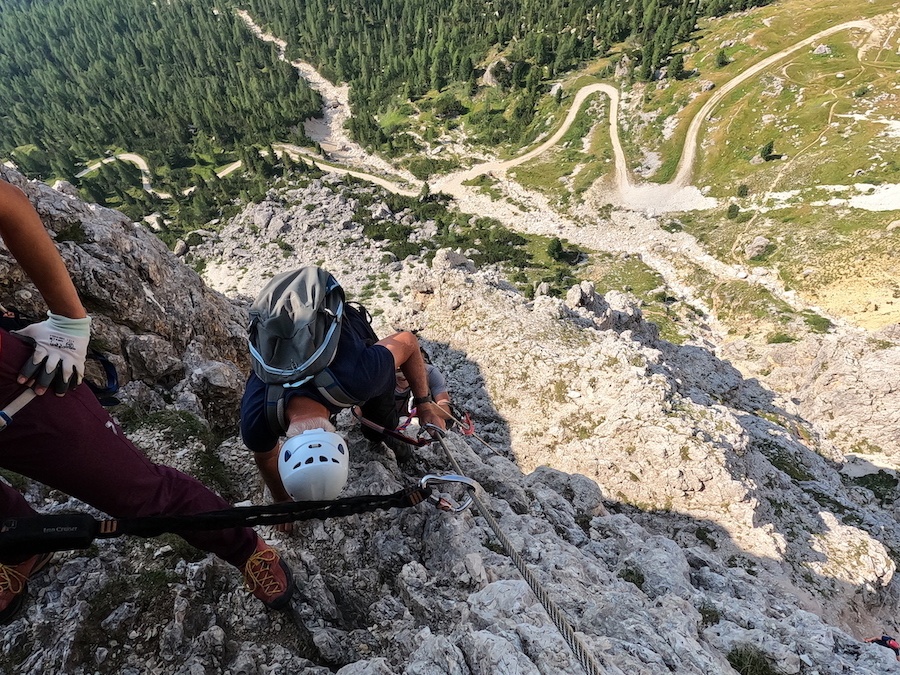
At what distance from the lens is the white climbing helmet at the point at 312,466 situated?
13.0 feet

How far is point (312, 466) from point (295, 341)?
1.47 meters

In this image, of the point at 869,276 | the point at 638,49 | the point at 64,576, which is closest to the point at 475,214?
the point at 869,276

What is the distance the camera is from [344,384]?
487cm

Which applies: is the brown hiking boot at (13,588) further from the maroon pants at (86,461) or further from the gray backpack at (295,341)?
the gray backpack at (295,341)

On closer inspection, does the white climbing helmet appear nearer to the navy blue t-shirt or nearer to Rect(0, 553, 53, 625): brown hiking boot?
the navy blue t-shirt

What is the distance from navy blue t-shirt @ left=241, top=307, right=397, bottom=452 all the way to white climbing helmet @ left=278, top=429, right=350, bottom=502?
79 centimetres

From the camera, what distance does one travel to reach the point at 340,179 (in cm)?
7712

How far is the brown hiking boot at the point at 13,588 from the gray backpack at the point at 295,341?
137 inches

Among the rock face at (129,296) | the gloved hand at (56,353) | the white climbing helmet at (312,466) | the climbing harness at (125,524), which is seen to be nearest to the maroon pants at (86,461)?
the gloved hand at (56,353)

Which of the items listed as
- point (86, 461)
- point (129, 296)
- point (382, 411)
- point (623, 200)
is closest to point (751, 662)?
point (382, 411)

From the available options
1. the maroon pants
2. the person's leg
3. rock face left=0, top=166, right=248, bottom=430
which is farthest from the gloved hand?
rock face left=0, top=166, right=248, bottom=430

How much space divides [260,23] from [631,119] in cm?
15487

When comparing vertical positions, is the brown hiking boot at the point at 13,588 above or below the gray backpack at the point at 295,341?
below

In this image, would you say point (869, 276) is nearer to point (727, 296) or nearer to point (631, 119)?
point (727, 296)
